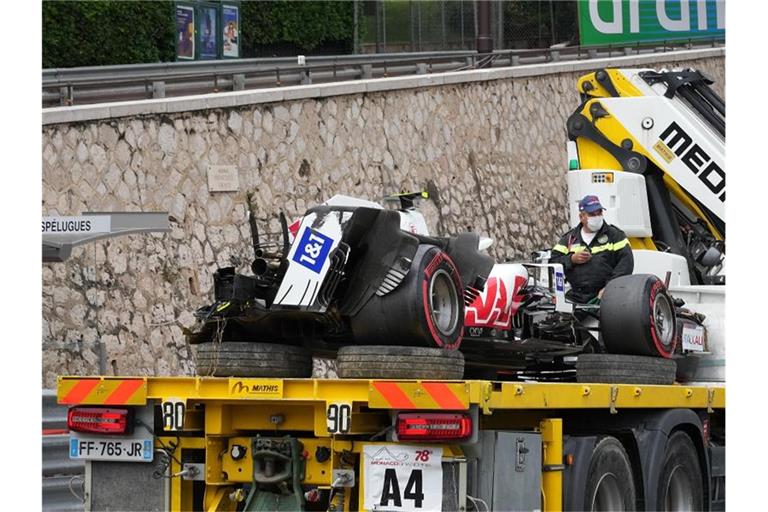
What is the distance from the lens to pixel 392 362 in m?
8.93

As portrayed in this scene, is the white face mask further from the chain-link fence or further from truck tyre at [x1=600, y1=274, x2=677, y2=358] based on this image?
the chain-link fence

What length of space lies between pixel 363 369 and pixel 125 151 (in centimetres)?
1065

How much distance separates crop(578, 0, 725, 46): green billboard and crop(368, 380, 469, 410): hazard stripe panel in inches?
1211

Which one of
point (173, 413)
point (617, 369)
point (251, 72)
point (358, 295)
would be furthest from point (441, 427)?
point (251, 72)

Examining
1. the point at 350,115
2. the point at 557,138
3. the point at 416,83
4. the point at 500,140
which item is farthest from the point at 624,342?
the point at 557,138

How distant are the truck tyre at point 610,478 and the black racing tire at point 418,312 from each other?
1.18 meters

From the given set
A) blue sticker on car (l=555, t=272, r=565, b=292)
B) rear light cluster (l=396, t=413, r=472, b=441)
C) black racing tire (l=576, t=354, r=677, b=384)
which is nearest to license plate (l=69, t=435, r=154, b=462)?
rear light cluster (l=396, t=413, r=472, b=441)

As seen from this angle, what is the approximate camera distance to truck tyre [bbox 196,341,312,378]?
9617mm

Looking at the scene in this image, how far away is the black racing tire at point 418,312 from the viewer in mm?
9031

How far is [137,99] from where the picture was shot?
20.8m

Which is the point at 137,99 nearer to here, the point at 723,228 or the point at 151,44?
the point at 723,228

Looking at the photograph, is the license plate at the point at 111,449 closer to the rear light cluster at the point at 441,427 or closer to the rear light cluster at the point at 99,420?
the rear light cluster at the point at 99,420

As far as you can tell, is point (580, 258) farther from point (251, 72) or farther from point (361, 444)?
point (251, 72)

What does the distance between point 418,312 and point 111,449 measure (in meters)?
2.02
